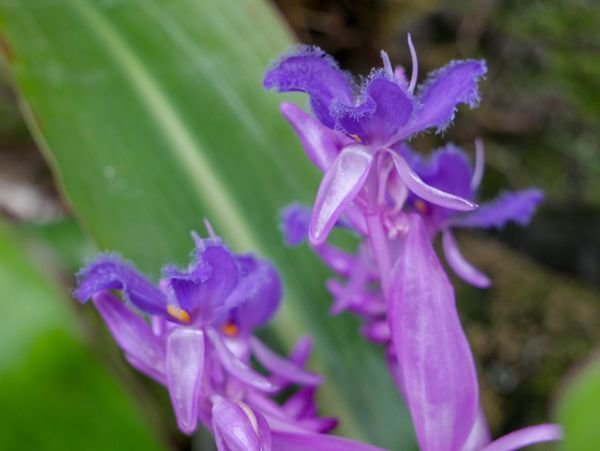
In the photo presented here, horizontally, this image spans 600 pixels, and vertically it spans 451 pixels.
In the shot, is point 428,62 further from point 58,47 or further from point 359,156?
point 359,156

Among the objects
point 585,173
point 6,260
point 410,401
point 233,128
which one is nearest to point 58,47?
point 233,128

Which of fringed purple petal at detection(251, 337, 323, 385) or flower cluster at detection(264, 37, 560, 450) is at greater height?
flower cluster at detection(264, 37, 560, 450)

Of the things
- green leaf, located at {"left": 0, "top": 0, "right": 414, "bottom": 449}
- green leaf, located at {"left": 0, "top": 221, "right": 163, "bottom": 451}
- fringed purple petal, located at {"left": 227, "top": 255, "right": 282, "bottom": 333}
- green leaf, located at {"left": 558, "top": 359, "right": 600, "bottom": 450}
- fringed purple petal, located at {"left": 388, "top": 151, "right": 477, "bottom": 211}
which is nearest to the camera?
green leaf, located at {"left": 558, "top": 359, "right": 600, "bottom": 450}

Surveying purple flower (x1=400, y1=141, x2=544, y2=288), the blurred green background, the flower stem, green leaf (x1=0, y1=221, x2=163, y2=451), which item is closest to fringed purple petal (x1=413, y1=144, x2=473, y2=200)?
purple flower (x1=400, y1=141, x2=544, y2=288)

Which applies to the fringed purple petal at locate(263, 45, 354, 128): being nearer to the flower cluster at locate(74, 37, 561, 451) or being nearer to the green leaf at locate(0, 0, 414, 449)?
the flower cluster at locate(74, 37, 561, 451)

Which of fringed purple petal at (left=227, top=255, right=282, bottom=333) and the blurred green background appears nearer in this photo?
the blurred green background

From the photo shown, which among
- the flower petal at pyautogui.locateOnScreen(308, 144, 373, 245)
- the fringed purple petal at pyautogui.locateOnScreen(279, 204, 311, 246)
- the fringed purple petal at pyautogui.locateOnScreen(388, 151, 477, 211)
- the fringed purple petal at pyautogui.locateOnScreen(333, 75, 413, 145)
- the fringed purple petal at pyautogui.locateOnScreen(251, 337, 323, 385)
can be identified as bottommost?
A: the fringed purple petal at pyautogui.locateOnScreen(251, 337, 323, 385)

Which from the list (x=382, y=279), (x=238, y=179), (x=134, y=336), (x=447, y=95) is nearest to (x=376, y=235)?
(x=382, y=279)
